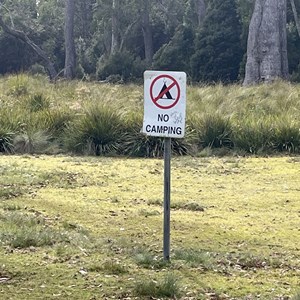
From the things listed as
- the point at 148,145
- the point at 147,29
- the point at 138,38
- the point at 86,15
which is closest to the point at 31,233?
the point at 148,145

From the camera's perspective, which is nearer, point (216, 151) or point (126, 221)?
point (126, 221)

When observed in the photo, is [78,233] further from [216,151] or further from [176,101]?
[216,151]

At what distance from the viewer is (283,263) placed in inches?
269

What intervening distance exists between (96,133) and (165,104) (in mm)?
9504

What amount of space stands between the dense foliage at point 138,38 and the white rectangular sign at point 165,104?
1173 inches

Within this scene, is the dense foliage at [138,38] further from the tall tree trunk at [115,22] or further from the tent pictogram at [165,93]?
the tent pictogram at [165,93]

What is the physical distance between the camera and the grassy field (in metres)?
6.04

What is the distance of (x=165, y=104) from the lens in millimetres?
6371

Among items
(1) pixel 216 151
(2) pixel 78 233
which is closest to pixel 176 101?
(2) pixel 78 233

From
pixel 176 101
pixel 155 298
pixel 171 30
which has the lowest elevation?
pixel 155 298

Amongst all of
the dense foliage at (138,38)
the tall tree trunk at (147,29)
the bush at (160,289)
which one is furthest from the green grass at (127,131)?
the tall tree trunk at (147,29)

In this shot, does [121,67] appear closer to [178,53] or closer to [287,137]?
[178,53]

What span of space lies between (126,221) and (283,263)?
2.33 metres

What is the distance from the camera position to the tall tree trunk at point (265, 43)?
31.2 meters
